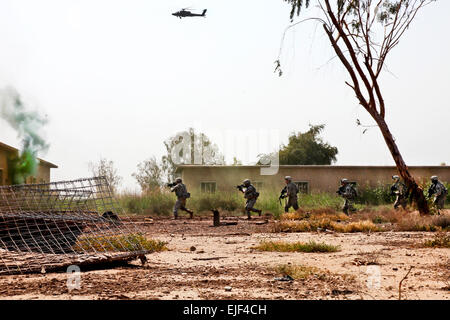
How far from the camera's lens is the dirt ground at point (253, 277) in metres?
6.27

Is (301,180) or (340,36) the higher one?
(340,36)

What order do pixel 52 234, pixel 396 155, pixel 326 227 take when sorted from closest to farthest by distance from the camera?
pixel 52 234, pixel 326 227, pixel 396 155

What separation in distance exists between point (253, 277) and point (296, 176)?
26.6 m

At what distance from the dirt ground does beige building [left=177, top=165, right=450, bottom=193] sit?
72.6ft

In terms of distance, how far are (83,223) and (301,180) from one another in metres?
24.8

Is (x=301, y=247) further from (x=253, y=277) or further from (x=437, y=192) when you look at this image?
(x=437, y=192)

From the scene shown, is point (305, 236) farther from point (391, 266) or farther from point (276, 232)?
point (391, 266)

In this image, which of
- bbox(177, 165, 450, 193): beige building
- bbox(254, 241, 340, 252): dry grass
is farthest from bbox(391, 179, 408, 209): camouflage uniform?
bbox(254, 241, 340, 252): dry grass

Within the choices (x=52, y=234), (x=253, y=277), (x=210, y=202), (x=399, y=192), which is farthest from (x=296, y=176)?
(x=253, y=277)

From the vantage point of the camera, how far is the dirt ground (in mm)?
6273

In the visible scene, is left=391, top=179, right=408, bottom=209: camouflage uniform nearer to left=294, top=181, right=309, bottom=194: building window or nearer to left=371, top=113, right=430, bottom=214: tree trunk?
left=371, top=113, right=430, bottom=214: tree trunk

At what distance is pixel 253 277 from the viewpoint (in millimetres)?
7473
